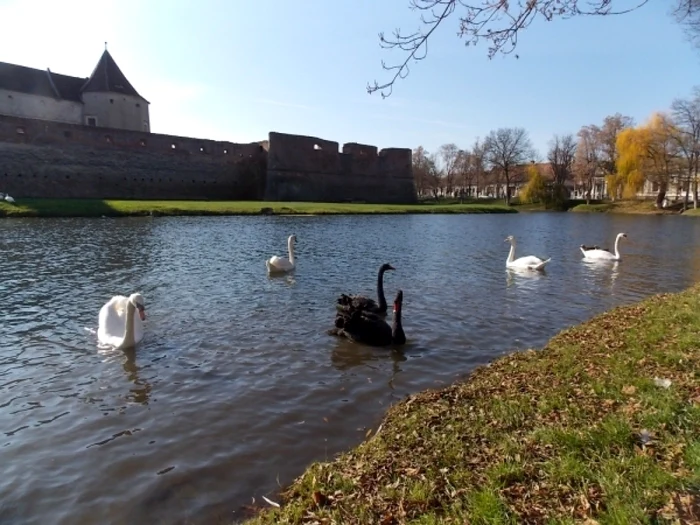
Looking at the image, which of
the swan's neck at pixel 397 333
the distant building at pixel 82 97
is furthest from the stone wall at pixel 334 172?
the swan's neck at pixel 397 333

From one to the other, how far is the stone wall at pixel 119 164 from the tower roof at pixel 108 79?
9060 mm

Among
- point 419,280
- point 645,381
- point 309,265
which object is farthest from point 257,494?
point 309,265

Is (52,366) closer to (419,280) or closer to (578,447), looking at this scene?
(578,447)

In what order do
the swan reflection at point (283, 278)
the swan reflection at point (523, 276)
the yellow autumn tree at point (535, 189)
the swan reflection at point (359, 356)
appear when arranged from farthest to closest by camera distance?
the yellow autumn tree at point (535, 189) → the swan reflection at point (523, 276) → the swan reflection at point (283, 278) → the swan reflection at point (359, 356)

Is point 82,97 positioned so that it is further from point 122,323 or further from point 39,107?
point 122,323

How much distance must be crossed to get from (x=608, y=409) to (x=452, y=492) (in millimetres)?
1748

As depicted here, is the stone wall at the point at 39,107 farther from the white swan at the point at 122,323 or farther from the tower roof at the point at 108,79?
the white swan at the point at 122,323

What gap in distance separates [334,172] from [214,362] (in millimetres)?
59442

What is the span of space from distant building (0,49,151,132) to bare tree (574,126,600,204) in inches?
2232

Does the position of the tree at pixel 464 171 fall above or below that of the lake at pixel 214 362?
above

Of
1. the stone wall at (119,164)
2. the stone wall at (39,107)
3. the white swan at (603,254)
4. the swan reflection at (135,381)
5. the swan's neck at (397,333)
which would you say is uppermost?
the stone wall at (39,107)

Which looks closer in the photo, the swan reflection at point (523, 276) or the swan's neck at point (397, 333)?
the swan's neck at point (397, 333)

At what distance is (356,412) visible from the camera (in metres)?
5.31

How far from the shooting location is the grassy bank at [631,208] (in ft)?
180
